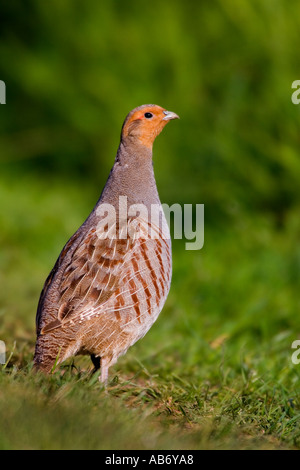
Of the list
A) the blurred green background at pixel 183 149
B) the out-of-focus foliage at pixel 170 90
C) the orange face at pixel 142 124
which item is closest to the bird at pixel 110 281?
the orange face at pixel 142 124

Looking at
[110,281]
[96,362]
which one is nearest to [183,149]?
[96,362]

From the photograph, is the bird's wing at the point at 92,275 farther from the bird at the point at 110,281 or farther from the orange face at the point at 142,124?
the orange face at the point at 142,124

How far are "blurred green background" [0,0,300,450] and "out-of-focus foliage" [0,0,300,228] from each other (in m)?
0.02

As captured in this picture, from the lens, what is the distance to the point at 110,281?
322 cm

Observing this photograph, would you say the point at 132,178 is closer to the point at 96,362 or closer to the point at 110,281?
the point at 110,281

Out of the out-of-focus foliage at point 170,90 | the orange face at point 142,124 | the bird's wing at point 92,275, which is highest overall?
the out-of-focus foliage at point 170,90

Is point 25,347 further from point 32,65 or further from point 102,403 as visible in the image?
point 32,65

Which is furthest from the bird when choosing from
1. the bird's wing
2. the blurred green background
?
the blurred green background

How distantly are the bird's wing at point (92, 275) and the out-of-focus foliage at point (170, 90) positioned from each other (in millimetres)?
3605

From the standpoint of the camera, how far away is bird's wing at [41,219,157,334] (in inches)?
123

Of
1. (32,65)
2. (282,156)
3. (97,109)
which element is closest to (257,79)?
(282,156)

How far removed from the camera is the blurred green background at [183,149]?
5.12m

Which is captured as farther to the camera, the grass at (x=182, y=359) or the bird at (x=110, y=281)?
the bird at (x=110, y=281)

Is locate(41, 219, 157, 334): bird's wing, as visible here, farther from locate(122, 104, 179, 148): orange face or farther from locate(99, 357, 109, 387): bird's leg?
locate(122, 104, 179, 148): orange face
